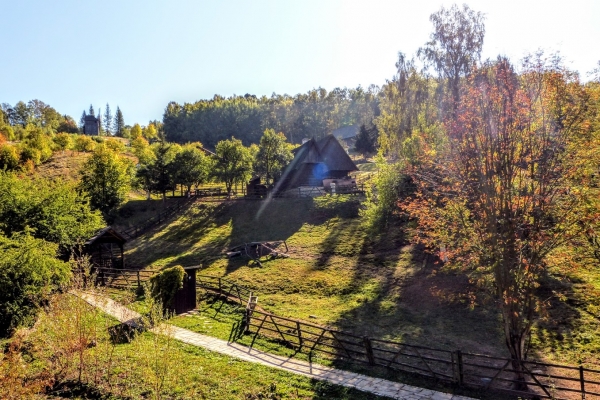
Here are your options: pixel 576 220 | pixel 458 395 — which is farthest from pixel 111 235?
pixel 576 220

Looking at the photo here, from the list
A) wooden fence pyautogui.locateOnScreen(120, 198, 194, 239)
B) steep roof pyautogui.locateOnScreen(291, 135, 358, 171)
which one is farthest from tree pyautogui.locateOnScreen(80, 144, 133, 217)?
steep roof pyautogui.locateOnScreen(291, 135, 358, 171)

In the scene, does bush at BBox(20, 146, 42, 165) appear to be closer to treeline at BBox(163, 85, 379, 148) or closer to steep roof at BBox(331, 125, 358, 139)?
treeline at BBox(163, 85, 379, 148)

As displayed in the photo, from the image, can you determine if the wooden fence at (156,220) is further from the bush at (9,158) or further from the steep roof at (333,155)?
the bush at (9,158)

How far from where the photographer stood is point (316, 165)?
4684 centimetres

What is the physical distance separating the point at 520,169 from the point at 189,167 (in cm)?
3818

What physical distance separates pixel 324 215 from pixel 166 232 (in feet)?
50.5

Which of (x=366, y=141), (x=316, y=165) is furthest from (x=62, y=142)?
(x=366, y=141)

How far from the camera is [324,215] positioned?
36531 mm

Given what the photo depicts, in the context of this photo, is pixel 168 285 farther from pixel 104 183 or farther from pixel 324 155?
pixel 324 155

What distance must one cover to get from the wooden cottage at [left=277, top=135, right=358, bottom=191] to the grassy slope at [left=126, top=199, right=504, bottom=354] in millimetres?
5593

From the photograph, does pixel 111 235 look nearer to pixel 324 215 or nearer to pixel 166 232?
pixel 166 232

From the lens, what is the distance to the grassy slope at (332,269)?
17.8m

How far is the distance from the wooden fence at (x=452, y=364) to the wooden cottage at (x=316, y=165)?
28930mm

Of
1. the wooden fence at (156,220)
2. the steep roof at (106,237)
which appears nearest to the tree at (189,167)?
the wooden fence at (156,220)
